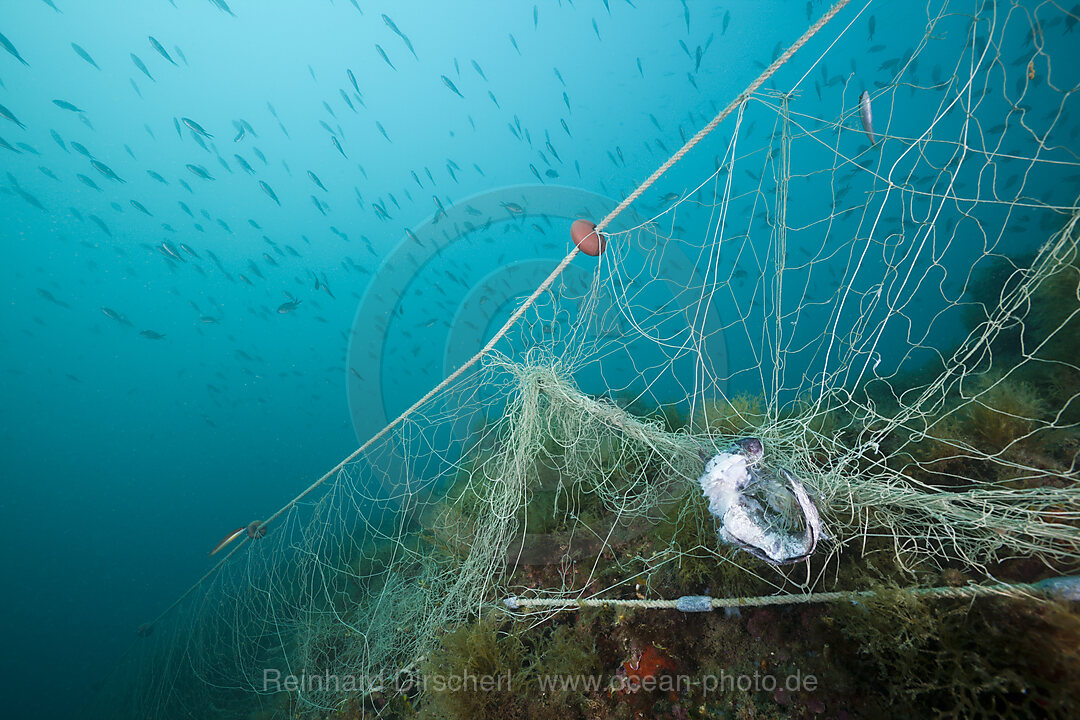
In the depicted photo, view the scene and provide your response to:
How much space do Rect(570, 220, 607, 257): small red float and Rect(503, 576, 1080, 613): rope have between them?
249cm

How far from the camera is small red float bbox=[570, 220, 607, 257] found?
121 inches

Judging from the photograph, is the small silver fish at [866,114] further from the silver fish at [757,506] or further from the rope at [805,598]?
the rope at [805,598]

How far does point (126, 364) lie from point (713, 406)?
75.5 metres

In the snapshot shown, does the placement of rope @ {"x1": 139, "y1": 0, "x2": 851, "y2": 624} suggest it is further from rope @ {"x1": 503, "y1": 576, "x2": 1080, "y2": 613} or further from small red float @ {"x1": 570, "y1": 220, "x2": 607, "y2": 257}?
rope @ {"x1": 503, "y1": 576, "x2": 1080, "y2": 613}

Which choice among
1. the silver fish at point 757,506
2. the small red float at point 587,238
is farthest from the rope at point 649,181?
the silver fish at point 757,506

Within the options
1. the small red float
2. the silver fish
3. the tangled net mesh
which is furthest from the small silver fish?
the silver fish

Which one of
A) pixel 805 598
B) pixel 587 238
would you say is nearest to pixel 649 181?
pixel 587 238

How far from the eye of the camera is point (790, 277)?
198 feet

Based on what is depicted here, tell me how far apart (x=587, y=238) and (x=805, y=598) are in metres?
2.71

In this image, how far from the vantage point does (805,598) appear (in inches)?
90.0

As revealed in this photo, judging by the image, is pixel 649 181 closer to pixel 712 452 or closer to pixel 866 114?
pixel 866 114

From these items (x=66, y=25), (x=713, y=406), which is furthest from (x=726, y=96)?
(x=66, y=25)

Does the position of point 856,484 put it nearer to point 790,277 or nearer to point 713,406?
point 713,406

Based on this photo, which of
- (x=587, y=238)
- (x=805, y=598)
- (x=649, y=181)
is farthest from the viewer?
(x=587, y=238)
